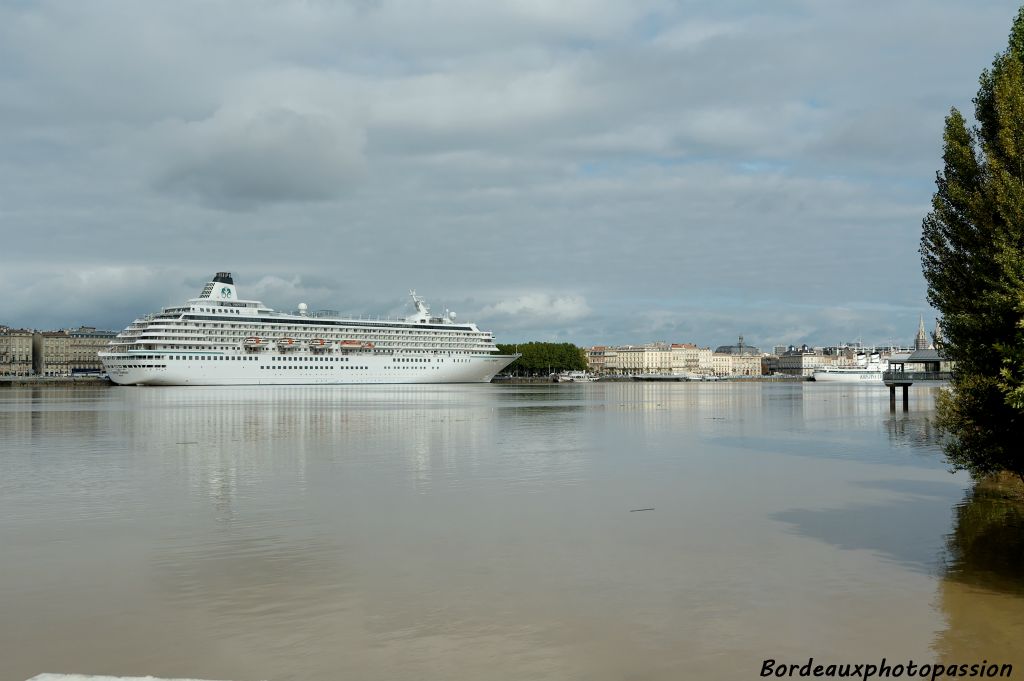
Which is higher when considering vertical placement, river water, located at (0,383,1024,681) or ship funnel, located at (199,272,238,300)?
ship funnel, located at (199,272,238,300)

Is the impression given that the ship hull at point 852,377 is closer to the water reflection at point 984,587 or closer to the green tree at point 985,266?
the green tree at point 985,266

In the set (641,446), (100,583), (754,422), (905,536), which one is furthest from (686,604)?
(754,422)

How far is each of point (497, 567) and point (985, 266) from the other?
10.7 m

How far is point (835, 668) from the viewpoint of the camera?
848 centimetres

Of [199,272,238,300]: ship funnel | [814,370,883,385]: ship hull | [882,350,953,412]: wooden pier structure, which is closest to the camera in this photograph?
[882,350,953,412]: wooden pier structure

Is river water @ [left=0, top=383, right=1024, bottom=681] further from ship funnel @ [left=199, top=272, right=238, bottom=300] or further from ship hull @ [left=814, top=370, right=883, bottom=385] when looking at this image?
ship hull @ [left=814, top=370, right=883, bottom=385]

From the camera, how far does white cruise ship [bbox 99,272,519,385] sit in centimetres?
12162

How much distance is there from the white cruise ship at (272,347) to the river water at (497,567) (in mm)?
100214

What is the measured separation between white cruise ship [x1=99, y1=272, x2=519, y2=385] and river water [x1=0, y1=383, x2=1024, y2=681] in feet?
329

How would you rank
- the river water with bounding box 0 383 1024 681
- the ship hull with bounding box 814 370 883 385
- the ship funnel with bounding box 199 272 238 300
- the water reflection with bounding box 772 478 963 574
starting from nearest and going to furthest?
the river water with bounding box 0 383 1024 681 → the water reflection with bounding box 772 478 963 574 → the ship funnel with bounding box 199 272 238 300 → the ship hull with bounding box 814 370 883 385

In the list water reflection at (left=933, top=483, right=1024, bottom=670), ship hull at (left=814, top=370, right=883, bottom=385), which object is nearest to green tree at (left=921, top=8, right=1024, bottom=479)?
water reflection at (left=933, top=483, right=1024, bottom=670)

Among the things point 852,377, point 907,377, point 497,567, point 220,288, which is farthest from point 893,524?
point 852,377

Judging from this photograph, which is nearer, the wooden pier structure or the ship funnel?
the wooden pier structure

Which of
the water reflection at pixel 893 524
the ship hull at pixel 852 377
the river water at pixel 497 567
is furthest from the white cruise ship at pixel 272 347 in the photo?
the water reflection at pixel 893 524
